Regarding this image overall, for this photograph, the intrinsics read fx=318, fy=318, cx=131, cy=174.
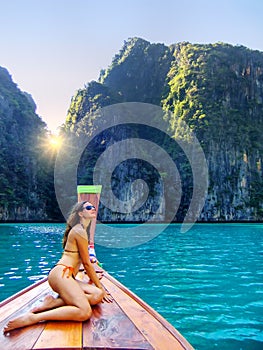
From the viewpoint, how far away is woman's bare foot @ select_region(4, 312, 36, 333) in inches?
89.9

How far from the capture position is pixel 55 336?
2.16m

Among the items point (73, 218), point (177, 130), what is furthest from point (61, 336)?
point (177, 130)

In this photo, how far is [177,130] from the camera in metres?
56.2

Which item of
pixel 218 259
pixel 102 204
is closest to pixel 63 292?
pixel 218 259

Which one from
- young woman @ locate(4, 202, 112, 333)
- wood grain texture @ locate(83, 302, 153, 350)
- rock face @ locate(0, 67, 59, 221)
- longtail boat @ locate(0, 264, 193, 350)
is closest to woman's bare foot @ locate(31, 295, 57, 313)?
young woman @ locate(4, 202, 112, 333)

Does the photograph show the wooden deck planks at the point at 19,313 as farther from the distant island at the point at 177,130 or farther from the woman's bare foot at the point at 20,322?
the distant island at the point at 177,130

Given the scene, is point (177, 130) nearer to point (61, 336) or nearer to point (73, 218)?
point (73, 218)

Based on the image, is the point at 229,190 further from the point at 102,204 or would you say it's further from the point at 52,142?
the point at 52,142

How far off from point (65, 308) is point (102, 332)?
1.25 feet

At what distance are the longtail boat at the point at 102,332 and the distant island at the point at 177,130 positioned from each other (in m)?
43.9

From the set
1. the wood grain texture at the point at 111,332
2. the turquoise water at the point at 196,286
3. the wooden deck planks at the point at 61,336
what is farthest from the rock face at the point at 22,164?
the wooden deck planks at the point at 61,336

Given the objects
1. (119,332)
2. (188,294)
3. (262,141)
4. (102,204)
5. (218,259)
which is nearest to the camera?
(119,332)

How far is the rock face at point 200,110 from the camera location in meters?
48.7

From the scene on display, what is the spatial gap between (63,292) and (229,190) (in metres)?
49.2
